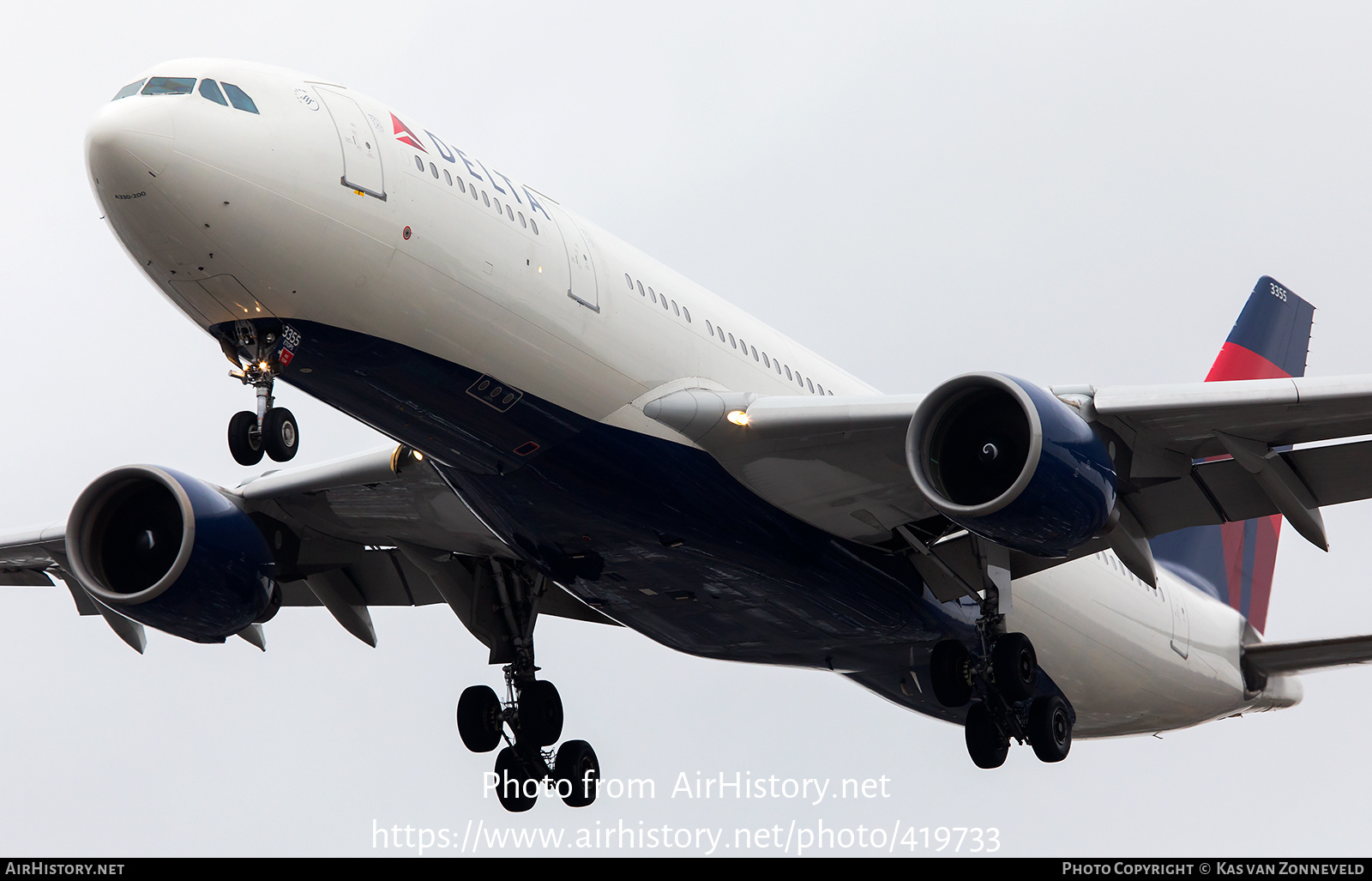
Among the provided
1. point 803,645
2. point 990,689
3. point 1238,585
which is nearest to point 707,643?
point 803,645

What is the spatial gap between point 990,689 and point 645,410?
562cm

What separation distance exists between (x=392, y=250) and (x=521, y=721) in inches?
316

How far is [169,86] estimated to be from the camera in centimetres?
1283

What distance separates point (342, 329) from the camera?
1352 cm

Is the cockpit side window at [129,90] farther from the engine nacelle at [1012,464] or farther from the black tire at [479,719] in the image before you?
the black tire at [479,719]

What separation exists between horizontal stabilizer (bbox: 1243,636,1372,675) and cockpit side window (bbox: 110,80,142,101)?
16636mm

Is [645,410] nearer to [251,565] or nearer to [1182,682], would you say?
[251,565]

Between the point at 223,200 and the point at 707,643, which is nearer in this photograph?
the point at 223,200

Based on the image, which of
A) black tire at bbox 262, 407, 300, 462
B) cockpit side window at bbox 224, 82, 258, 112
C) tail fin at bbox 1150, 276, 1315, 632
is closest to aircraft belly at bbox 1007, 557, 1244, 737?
tail fin at bbox 1150, 276, 1315, 632

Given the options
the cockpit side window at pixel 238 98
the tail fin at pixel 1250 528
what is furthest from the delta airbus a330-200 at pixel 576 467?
the tail fin at pixel 1250 528

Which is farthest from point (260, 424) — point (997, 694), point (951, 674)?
point (997, 694)

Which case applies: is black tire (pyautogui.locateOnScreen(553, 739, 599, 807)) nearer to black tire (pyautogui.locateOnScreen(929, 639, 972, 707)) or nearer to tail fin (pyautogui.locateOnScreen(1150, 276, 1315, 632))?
black tire (pyautogui.locateOnScreen(929, 639, 972, 707))

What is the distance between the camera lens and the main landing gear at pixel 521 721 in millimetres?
19500

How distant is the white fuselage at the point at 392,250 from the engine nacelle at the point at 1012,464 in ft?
8.76
